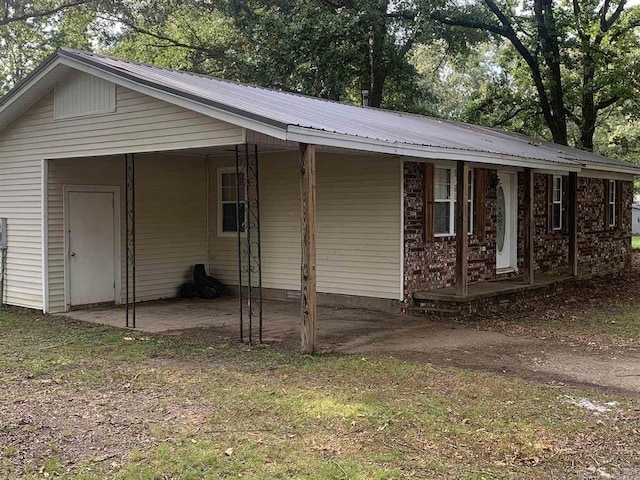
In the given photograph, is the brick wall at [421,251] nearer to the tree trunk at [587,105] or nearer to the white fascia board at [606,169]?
the white fascia board at [606,169]

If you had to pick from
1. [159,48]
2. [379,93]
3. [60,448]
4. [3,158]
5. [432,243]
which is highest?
[159,48]

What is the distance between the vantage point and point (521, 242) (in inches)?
536

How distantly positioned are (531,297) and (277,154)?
5.26 m

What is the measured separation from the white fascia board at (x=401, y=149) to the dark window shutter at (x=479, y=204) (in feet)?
3.20

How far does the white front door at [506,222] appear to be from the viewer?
42.9ft

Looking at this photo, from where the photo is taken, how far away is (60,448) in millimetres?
4621

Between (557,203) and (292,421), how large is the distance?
37.2ft

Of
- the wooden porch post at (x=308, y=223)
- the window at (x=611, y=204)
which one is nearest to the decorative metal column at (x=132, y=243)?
the wooden porch post at (x=308, y=223)

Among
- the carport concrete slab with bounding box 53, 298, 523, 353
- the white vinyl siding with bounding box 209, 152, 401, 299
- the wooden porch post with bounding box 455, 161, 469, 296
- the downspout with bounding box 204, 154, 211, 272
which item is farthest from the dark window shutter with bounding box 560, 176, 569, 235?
the downspout with bounding box 204, 154, 211, 272

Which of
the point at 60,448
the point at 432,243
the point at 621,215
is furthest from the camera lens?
the point at 621,215

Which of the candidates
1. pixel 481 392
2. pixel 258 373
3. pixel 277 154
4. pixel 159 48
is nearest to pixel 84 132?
pixel 277 154

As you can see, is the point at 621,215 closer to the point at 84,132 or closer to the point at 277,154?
the point at 277,154

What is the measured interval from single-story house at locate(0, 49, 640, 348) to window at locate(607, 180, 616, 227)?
11.2ft

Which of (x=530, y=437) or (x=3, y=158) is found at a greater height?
(x=3, y=158)
